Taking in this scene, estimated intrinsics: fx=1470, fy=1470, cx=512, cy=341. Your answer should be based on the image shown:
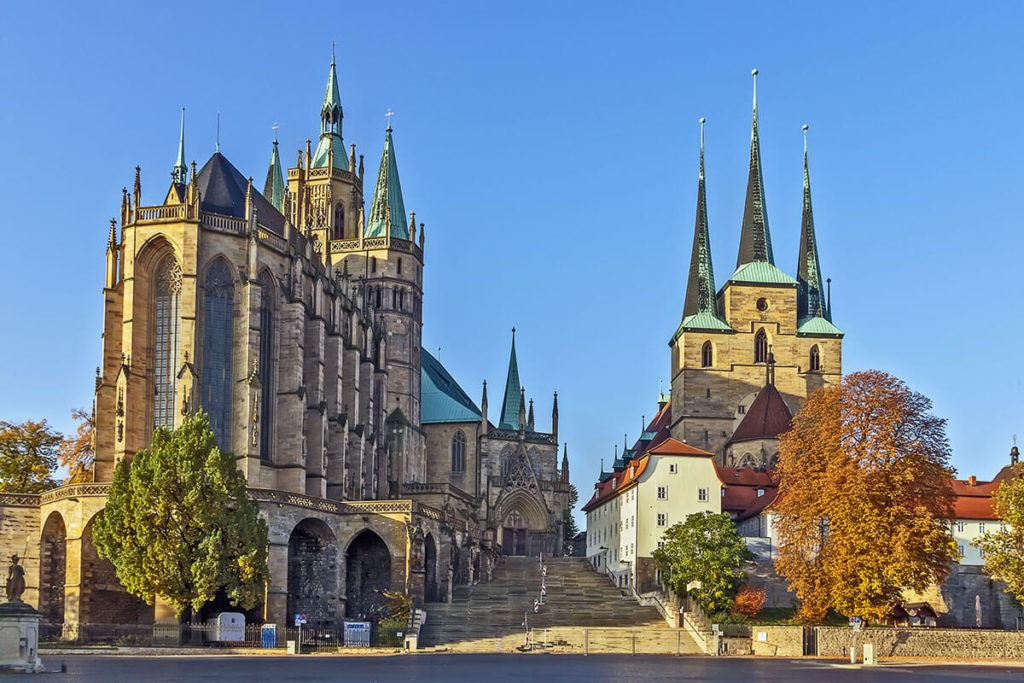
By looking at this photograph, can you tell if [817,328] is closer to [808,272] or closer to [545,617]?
[808,272]

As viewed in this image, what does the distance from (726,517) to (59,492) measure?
106 ft

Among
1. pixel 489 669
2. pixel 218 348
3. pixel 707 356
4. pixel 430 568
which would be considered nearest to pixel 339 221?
pixel 707 356

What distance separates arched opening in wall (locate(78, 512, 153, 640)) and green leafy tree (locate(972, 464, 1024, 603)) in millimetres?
36928

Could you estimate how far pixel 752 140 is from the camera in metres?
117

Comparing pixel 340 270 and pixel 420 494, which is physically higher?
pixel 340 270

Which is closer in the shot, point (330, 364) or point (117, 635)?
point (117, 635)

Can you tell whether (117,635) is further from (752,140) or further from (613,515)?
(752,140)

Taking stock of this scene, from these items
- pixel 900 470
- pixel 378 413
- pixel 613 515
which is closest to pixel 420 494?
pixel 378 413

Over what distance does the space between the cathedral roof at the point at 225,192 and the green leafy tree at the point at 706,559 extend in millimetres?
27005

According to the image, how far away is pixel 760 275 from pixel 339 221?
3335 centimetres

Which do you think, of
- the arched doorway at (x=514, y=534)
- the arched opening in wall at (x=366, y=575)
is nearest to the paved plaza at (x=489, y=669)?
the arched opening in wall at (x=366, y=575)

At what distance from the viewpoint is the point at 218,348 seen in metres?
73.0

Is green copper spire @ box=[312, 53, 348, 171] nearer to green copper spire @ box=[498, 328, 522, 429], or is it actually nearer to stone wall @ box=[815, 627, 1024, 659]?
green copper spire @ box=[498, 328, 522, 429]

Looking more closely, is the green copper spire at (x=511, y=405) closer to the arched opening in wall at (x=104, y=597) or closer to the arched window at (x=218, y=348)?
the arched window at (x=218, y=348)
